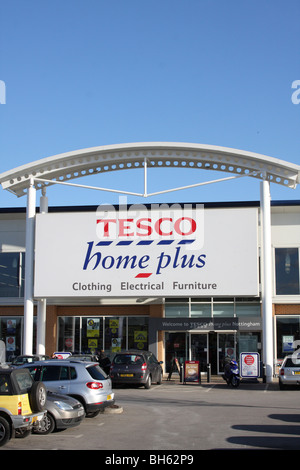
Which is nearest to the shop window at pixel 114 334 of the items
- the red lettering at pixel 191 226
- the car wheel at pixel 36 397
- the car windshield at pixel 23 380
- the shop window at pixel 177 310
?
the shop window at pixel 177 310

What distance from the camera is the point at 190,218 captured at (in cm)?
2994

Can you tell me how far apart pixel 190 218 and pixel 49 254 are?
7.35m

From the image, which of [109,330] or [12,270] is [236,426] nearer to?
[109,330]

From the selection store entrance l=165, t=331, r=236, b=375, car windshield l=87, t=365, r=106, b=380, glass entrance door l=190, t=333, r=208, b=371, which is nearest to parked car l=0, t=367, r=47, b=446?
car windshield l=87, t=365, r=106, b=380

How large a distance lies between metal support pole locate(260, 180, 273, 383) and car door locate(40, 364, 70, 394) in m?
14.9

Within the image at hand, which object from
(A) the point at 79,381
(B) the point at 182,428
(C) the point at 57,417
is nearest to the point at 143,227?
(A) the point at 79,381

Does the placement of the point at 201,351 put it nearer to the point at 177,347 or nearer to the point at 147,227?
the point at 177,347

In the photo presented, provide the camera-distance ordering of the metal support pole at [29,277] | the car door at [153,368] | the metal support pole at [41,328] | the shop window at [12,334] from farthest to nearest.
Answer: the shop window at [12,334], the metal support pole at [41,328], the metal support pole at [29,277], the car door at [153,368]

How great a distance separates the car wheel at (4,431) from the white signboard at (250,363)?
17778 mm

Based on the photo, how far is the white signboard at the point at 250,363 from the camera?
27.8 metres

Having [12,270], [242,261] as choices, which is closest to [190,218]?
[242,261]

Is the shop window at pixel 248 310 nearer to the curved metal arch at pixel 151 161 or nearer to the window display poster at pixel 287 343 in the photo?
the window display poster at pixel 287 343

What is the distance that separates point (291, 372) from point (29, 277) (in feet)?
45.4

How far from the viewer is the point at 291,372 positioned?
24.5 meters
